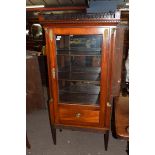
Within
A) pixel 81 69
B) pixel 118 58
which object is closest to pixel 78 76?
pixel 81 69

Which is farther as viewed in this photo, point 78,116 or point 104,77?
point 78,116

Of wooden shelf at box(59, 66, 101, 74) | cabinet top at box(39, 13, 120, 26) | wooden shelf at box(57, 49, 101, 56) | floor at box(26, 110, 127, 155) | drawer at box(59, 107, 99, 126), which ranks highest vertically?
cabinet top at box(39, 13, 120, 26)

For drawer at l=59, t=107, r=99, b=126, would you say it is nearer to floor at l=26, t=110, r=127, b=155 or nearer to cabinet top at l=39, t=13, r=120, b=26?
floor at l=26, t=110, r=127, b=155

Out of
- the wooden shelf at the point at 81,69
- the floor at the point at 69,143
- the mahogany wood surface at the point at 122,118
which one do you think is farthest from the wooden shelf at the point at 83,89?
the floor at the point at 69,143

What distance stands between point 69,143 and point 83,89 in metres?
0.64

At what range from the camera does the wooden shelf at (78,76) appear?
217 centimetres

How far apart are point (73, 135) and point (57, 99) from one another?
662 millimetres

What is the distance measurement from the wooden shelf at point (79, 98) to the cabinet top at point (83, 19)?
2.46ft

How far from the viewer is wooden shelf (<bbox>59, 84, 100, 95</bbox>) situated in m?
2.23

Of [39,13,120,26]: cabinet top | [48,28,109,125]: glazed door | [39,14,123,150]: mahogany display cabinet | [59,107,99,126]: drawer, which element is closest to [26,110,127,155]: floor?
[39,14,123,150]: mahogany display cabinet

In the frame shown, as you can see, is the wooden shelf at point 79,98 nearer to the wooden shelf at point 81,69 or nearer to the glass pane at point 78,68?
the glass pane at point 78,68

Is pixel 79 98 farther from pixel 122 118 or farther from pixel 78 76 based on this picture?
pixel 122 118

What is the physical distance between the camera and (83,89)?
2322mm
